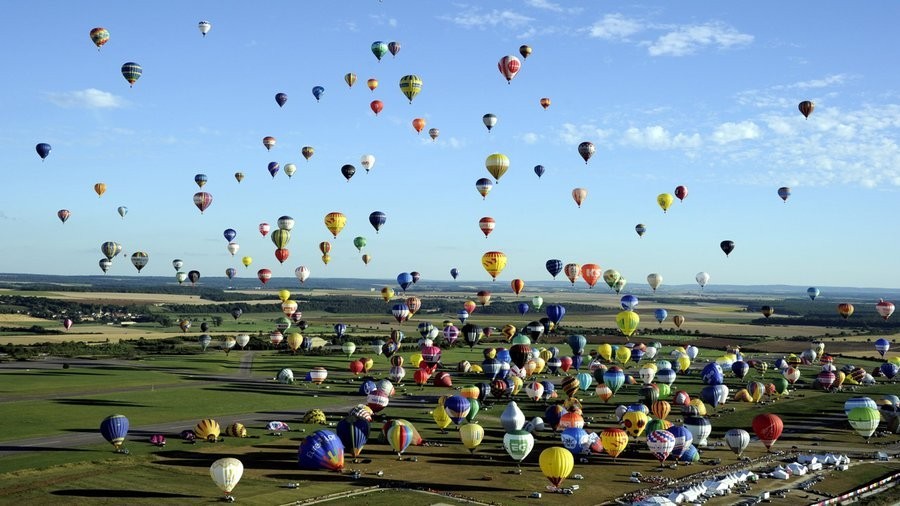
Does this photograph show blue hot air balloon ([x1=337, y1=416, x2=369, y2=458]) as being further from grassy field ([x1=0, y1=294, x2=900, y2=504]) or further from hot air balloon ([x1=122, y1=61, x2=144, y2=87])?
hot air balloon ([x1=122, y1=61, x2=144, y2=87])

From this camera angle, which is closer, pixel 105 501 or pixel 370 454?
pixel 105 501

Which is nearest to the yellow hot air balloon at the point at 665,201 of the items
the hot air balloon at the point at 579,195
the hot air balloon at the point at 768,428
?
the hot air balloon at the point at 579,195

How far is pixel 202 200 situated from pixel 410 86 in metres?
32.5

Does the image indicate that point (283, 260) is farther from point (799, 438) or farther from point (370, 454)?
point (799, 438)

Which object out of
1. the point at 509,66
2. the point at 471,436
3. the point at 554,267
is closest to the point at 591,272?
the point at 554,267

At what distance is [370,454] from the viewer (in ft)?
175

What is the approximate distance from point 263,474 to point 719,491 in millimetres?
24830

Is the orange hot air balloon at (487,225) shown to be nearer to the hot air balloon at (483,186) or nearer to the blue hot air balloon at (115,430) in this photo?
the hot air balloon at (483,186)

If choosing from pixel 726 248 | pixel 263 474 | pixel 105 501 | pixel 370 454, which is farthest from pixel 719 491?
pixel 726 248

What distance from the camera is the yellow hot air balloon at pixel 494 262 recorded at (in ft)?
304

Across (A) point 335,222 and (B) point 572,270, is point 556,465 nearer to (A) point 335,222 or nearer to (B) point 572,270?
(A) point 335,222

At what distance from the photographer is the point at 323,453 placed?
156 feet

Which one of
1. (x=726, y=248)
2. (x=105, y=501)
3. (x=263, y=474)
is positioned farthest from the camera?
(x=726, y=248)

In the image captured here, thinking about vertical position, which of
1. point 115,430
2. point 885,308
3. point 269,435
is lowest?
point 269,435
